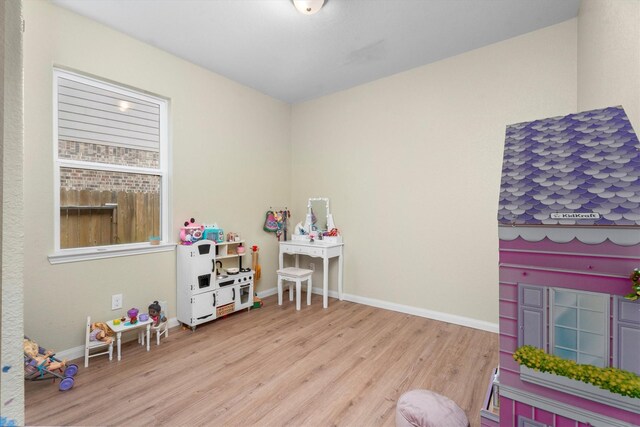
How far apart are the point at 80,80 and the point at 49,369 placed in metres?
2.17

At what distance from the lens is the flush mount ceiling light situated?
6.69 feet

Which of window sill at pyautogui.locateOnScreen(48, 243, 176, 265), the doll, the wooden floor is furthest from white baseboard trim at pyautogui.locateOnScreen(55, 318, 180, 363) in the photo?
window sill at pyautogui.locateOnScreen(48, 243, 176, 265)

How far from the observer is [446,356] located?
7.39ft

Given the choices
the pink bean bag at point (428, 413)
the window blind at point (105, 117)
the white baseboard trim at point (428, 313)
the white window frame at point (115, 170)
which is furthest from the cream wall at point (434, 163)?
the window blind at point (105, 117)

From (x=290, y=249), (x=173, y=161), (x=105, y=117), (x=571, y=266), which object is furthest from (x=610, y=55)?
(x=105, y=117)

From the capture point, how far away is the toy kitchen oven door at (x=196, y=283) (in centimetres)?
274

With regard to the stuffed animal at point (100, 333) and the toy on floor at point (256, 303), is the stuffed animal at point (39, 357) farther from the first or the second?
the toy on floor at point (256, 303)

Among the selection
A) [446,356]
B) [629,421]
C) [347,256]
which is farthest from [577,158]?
[347,256]

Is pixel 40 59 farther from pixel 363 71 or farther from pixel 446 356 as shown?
pixel 446 356

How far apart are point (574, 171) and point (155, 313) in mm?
2968

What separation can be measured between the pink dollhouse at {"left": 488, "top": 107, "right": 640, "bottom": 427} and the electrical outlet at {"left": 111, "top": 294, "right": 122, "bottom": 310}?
2.74 metres

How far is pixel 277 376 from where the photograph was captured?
6.52ft

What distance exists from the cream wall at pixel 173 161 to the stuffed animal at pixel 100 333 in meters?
0.12

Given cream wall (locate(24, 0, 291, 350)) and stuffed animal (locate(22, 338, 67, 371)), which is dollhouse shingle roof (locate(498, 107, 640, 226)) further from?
cream wall (locate(24, 0, 291, 350))
